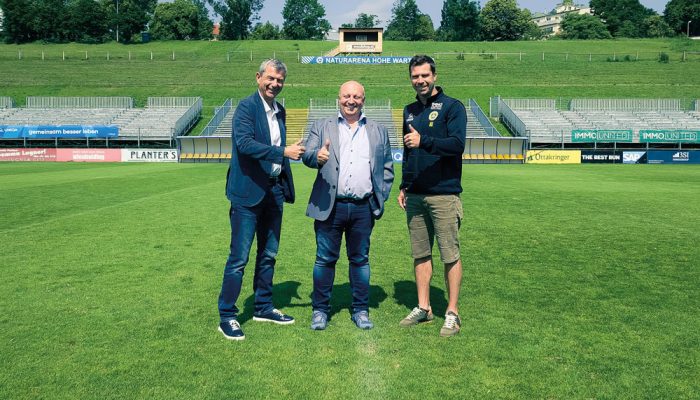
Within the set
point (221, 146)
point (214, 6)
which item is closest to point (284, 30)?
point (214, 6)

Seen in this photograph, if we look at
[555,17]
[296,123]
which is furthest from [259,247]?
[555,17]

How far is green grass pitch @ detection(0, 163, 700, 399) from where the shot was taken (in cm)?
378

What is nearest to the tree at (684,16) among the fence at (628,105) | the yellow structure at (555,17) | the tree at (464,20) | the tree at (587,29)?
the tree at (587,29)

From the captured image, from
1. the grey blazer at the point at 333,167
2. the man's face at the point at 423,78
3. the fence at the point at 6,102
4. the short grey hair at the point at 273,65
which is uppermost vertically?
the fence at the point at 6,102

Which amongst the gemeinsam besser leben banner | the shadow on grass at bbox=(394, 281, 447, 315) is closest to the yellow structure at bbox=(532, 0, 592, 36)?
the gemeinsam besser leben banner

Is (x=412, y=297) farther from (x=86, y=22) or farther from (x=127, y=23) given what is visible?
(x=86, y=22)

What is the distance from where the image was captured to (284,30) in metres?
113

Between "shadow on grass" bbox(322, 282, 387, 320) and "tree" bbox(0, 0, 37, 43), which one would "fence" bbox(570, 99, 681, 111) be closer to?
"shadow on grass" bbox(322, 282, 387, 320)

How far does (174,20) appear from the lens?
330 ft

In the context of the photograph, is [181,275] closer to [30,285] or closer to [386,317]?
[30,285]

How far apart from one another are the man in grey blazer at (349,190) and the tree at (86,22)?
90746mm

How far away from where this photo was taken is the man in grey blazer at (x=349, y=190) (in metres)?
4.91

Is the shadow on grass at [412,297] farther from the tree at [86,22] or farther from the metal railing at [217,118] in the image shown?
the tree at [86,22]

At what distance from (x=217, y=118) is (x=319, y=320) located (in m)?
35.2
